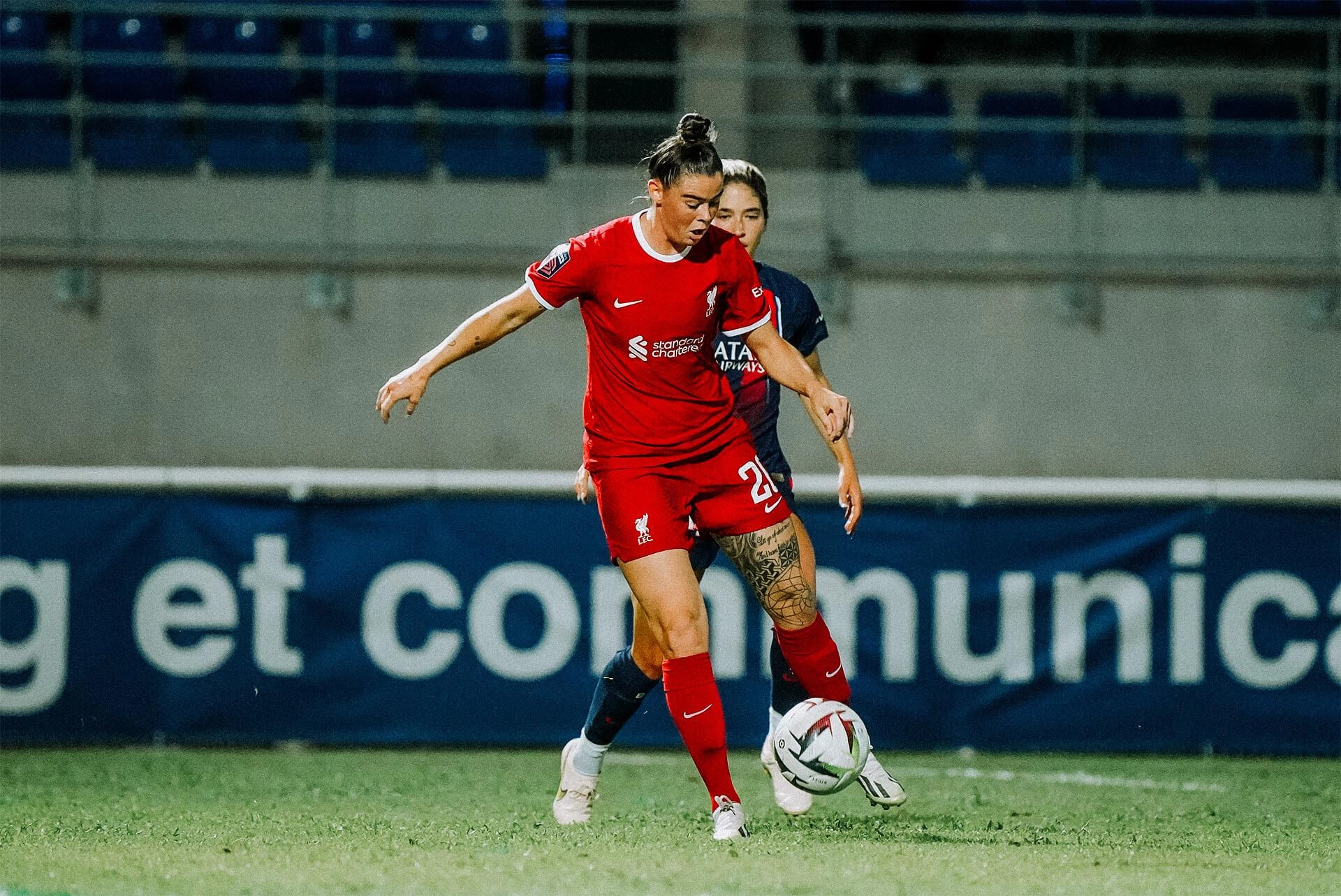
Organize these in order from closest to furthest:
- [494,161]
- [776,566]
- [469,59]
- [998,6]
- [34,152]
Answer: [776,566], [34,152], [494,161], [469,59], [998,6]

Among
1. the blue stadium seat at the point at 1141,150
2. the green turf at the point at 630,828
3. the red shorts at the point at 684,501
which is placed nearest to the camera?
the green turf at the point at 630,828

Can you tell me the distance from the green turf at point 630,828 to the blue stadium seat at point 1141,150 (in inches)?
200

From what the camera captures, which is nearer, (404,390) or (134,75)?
(404,390)

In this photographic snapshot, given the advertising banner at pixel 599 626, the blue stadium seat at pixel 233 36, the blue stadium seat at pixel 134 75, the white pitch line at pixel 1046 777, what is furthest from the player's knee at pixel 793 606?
the blue stadium seat at pixel 134 75

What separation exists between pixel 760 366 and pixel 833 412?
0.90 m

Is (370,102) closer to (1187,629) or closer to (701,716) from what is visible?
(1187,629)

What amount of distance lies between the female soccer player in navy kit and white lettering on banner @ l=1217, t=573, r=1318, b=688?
3190 mm

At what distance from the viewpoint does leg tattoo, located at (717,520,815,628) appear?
5.05 m

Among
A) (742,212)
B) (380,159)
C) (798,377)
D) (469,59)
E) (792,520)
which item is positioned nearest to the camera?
(798,377)

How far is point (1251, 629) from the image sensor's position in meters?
8.16

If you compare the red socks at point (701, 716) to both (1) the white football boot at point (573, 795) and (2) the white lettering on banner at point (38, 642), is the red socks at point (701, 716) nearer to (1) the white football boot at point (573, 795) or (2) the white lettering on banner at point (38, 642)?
(1) the white football boot at point (573, 795)

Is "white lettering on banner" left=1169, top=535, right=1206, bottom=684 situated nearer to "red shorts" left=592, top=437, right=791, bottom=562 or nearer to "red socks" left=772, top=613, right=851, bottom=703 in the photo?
"red socks" left=772, top=613, right=851, bottom=703

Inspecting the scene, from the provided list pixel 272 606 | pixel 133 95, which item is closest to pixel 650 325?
pixel 272 606

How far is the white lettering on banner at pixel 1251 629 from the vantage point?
8141 mm
